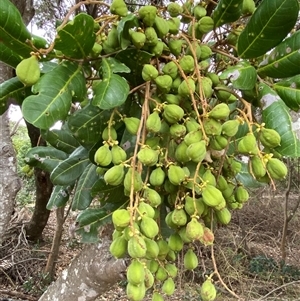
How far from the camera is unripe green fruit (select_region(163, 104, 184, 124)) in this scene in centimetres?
64

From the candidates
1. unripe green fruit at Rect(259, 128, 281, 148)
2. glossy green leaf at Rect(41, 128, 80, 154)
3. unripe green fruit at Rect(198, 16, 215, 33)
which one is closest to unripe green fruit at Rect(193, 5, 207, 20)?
unripe green fruit at Rect(198, 16, 215, 33)

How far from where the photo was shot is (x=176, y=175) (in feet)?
2.03

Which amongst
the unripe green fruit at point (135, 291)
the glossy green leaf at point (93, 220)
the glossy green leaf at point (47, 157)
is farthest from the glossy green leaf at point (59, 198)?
the unripe green fruit at point (135, 291)

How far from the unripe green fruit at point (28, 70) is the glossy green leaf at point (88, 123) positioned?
184mm

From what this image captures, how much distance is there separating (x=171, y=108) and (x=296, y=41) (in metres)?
0.26

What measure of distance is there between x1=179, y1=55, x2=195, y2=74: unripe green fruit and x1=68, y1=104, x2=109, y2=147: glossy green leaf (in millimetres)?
184

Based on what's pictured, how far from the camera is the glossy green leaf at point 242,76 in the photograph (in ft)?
2.15

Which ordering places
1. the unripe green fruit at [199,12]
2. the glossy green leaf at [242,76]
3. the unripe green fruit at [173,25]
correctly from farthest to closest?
the unripe green fruit at [199,12]
the unripe green fruit at [173,25]
the glossy green leaf at [242,76]

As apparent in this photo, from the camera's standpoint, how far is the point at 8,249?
3592 mm

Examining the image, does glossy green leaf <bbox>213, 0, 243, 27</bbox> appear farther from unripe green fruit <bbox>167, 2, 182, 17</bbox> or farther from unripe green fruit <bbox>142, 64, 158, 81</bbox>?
unripe green fruit <bbox>142, 64, 158, 81</bbox>

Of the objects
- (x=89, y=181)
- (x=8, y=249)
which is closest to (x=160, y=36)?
(x=89, y=181)

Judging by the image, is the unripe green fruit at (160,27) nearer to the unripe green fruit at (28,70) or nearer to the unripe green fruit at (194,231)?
the unripe green fruit at (28,70)

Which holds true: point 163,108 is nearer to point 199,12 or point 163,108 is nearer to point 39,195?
point 199,12

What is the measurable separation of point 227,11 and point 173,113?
0.30 meters
